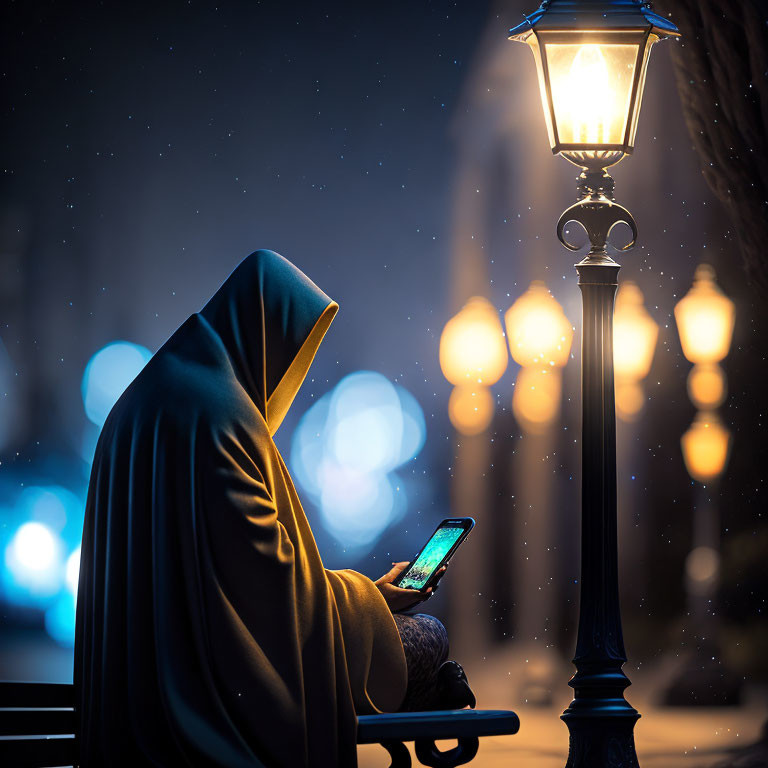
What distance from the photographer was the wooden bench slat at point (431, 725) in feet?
7.38

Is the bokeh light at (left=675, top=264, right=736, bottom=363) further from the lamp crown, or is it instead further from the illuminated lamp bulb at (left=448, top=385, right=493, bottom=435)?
the lamp crown

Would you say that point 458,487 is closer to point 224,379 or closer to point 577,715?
point 577,715

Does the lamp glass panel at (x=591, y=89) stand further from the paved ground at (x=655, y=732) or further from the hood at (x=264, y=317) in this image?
the paved ground at (x=655, y=732)

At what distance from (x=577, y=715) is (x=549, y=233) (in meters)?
3.65

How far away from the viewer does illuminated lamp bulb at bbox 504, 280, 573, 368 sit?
599cm

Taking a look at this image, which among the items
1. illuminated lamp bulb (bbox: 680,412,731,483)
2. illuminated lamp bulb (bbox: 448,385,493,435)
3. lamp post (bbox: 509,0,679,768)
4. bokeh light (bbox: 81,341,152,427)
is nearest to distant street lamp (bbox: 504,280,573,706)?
illuminated lamp bulb (bbox: 448,385,493,435)

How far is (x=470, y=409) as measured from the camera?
239 inches

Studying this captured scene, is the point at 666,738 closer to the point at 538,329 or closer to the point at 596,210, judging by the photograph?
the point at 538,329

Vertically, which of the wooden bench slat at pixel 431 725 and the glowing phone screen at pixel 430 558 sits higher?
the glowing phone screen at pixel 430 558

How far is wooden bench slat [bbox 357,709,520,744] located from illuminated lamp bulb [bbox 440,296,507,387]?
12.5 ft

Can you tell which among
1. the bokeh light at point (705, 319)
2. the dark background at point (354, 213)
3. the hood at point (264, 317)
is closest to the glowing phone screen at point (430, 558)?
the hood at point (264, 317)

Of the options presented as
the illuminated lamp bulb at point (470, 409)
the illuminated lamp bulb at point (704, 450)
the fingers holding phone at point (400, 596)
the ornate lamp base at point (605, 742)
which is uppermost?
the illuminated lamp bulb at point (470, 409)

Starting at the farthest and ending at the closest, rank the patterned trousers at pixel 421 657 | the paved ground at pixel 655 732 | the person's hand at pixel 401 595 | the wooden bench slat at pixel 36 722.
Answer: the paved ground at pixel 655 732, the wooden bench slat at pixel 36 722, the person's hand at pixel 401 595, the patterned trousers at pixel 421 657

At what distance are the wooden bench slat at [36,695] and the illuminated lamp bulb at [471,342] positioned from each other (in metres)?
3.48
